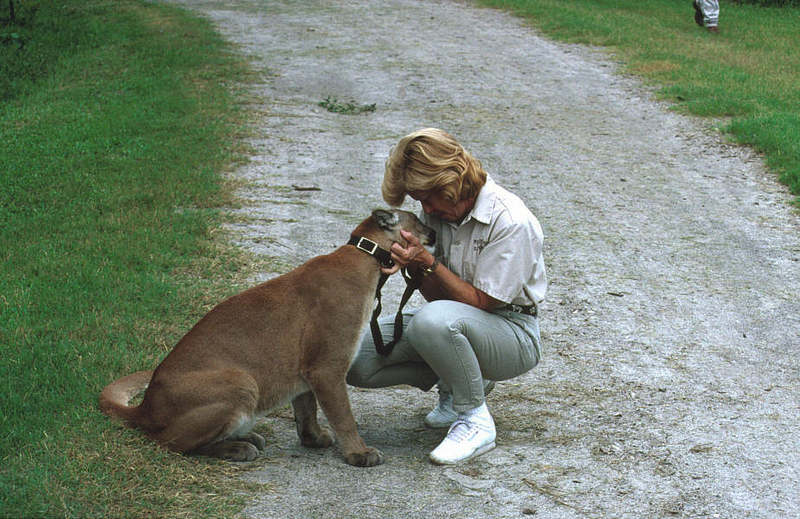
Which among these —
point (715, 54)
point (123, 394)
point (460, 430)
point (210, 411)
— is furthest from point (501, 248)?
point (715, 54)

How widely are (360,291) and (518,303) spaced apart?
86 cm

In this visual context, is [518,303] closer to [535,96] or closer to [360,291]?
[360,291]

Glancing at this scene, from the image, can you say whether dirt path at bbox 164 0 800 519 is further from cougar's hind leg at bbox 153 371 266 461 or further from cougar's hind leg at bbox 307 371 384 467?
cougar's hind leg at bbox 153 371 266 461

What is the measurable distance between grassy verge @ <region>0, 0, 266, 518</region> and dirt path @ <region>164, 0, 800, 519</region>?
50 centimetres

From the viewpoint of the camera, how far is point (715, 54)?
635 inches

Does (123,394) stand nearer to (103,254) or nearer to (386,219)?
(386,219)

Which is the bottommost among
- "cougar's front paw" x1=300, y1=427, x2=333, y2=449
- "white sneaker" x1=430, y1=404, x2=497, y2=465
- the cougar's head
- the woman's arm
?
"cougar's front paw" x1=300, y1=427, x2=333, y2=449

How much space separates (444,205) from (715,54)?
12728mm

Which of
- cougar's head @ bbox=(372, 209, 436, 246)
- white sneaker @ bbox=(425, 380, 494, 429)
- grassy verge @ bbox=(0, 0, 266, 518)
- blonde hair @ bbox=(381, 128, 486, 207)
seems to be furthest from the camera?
white sneaker @ bbox=(425, 380, 494, 429)

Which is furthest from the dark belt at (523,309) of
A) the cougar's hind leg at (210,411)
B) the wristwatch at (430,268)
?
the cougar's hind leg at (210,411)

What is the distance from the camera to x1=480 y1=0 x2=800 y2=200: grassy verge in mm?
11562

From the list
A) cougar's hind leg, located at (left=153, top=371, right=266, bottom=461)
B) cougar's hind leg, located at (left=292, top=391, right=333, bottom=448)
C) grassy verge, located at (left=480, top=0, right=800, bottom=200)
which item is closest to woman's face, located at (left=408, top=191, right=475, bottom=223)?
cougar's hind leg, located at (left=292, top=391, right=333, bottom=448)

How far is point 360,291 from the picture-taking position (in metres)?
4.90

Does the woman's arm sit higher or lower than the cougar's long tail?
higher
